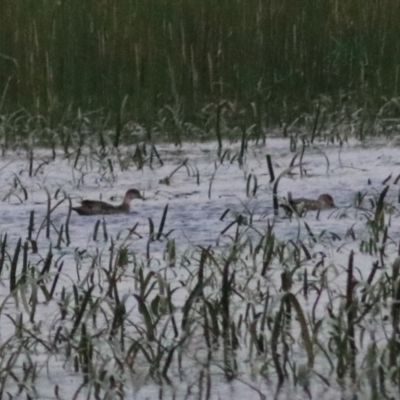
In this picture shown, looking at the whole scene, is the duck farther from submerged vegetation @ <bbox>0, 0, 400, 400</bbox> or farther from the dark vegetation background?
the dark vegetation background

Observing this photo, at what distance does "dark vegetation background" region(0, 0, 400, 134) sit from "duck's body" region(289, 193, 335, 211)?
2042 mm

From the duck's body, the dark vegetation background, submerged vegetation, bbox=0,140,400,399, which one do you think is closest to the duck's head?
submerged vegetation, bbox=0,140,400,399

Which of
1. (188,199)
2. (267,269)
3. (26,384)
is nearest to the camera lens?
(26,384)

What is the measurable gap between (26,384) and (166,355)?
44 centimetres

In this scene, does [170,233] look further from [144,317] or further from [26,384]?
[26,384]

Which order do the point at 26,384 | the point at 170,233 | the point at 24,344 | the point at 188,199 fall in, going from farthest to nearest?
1. the point at 188,199
2. the point at 170,233
3. the point at 24,344
4. the point at 26,384

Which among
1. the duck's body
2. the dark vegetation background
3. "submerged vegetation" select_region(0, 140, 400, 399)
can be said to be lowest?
"submerged vegetation" select_region(0, 140, 400, 399)

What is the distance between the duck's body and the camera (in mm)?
5031

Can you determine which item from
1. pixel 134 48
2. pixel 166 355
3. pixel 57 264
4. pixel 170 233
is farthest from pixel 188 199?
pixel 134 48

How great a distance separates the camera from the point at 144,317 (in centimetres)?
329

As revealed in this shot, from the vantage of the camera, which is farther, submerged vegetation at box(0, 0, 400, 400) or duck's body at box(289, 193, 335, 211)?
duck's body at box(289, 193, 335, 211)

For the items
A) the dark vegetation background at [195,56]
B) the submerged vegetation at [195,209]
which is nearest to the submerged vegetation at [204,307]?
the submerged vegetation at [195,209]

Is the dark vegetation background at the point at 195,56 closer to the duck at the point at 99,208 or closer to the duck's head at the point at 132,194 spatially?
the duck's head at the point at 132,194

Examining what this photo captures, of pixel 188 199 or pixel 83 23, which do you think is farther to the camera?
pixel 83 23
